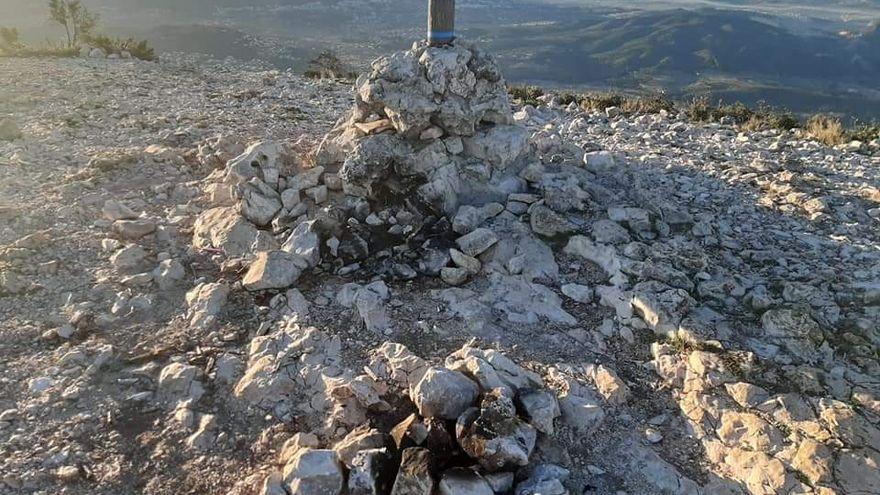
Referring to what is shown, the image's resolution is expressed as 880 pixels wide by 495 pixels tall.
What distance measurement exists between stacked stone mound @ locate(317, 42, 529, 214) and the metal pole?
0.39 ft

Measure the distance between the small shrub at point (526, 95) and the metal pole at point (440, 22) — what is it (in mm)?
6353

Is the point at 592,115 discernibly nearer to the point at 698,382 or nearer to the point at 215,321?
the point at 698,382

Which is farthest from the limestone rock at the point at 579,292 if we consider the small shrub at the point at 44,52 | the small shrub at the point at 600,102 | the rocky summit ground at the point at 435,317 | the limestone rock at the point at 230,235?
the small shrub at the point at 44,52

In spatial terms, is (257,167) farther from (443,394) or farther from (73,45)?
(73,45)

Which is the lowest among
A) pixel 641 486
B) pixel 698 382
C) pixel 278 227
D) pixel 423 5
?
pixel 641 486

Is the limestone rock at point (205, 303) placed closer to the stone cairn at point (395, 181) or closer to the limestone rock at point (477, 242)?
the stone cairn at point (395, 181)

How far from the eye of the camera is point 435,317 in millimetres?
5430

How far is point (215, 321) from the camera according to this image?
5.39 m

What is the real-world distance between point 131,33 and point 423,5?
46326 mm

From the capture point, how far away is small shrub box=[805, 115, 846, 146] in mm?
10094

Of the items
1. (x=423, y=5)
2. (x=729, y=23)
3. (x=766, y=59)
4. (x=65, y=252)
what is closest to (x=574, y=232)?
(x=65, y=252)

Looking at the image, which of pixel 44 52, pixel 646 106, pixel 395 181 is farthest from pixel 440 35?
pixel 44 52

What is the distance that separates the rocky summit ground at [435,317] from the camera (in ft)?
13.2

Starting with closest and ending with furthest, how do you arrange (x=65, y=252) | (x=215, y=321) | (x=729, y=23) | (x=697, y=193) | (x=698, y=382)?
(x=698, y=382), (x=215, y=321), (x=65, y=252), (x=697, y=193), (x=729, y=23)
